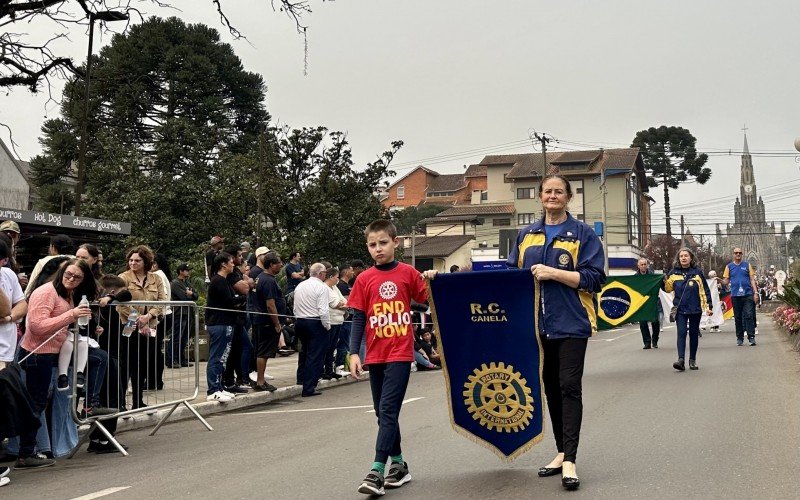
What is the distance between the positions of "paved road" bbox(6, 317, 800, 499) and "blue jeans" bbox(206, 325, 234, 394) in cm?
66

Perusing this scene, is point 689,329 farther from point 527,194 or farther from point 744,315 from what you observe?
point 527,194

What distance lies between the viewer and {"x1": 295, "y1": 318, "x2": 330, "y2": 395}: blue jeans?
45.0ft

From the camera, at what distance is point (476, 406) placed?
6.55m

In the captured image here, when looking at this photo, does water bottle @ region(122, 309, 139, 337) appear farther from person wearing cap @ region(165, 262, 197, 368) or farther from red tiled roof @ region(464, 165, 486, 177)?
red tiled roof @ region(464, 165, 486, 177)

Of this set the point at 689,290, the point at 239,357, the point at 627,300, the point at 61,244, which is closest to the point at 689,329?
the point at 689,290

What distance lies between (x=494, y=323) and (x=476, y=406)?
60 centimetres

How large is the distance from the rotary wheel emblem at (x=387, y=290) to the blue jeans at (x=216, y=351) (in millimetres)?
6117

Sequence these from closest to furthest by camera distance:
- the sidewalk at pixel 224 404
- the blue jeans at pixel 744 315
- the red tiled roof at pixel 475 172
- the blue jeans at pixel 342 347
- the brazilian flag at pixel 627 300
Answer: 1. the sidewalk at pixel 224 404
2. the brazilian flag at pixel 627 300
3. the blue jeans at pixel 342 347
4. the blue jeans at pixel 744 315
5. the red tiled roof at pixel 475 172

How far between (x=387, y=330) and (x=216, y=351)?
6.25 meters

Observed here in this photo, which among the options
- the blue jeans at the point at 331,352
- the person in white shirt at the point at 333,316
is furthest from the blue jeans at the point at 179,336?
the blue jeans at the point at 331,352

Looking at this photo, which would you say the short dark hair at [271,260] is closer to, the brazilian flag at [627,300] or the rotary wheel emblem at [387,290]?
the brazilian flag at [627,300]

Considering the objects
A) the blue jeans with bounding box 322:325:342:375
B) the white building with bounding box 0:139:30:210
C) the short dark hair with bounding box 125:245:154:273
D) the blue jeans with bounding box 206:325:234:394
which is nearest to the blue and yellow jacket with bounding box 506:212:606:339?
the short dark hair with bounding box 125:245:154:273

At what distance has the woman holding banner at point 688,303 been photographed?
1405cm

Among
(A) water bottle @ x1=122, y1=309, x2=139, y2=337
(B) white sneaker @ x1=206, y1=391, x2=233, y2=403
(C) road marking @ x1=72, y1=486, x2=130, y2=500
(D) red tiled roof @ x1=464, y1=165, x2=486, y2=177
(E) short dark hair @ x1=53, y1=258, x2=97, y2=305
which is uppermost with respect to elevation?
(D) red tiled roof @ x1=464, y1=165, x2=486, y2=177
